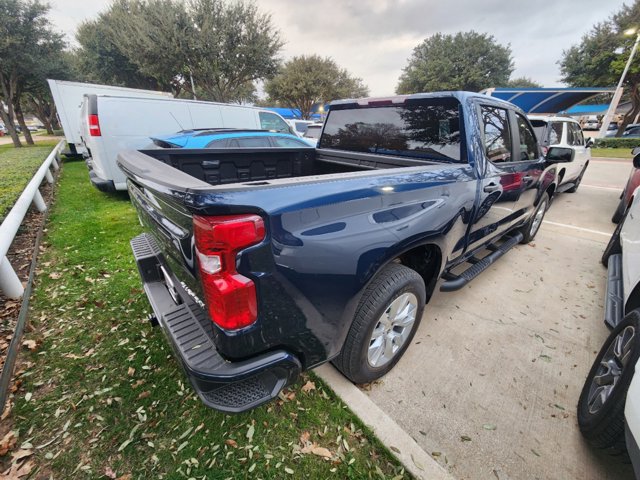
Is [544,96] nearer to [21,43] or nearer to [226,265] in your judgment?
[226,265]

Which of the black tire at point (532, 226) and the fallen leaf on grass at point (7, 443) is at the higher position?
the black tire at point (532, 226)

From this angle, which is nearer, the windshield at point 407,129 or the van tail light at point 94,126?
the windshield at point 407,129

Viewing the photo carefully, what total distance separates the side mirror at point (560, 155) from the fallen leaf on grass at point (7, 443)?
5.24 meters

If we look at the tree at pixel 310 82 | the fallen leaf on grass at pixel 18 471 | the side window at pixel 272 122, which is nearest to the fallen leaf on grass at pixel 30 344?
the fallen leaf on grass at pixel 18 471

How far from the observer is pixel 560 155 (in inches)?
129

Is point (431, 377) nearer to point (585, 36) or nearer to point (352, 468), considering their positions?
point (352, 468)

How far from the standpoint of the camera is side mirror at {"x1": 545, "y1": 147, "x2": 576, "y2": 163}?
3.22 m

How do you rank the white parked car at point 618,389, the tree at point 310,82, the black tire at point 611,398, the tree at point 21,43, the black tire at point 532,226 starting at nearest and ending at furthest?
the white parked car at point 618,389, the black tire at point 611,398, the black tire at point 532,226, the tree at point 21,43, the tree at point 310,82

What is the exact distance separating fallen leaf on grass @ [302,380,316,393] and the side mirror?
360 cm

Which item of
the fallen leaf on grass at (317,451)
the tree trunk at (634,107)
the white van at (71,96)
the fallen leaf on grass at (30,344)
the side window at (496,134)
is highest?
the tree trunk at (634,107)

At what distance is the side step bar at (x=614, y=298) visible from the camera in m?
2.18

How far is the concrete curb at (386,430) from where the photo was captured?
162 cm

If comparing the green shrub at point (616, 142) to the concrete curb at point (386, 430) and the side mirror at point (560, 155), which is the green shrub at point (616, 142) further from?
the concrete curb at point (386, 430)

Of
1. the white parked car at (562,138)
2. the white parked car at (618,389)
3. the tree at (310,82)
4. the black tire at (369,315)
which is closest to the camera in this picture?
the white parked car at (618,389)
